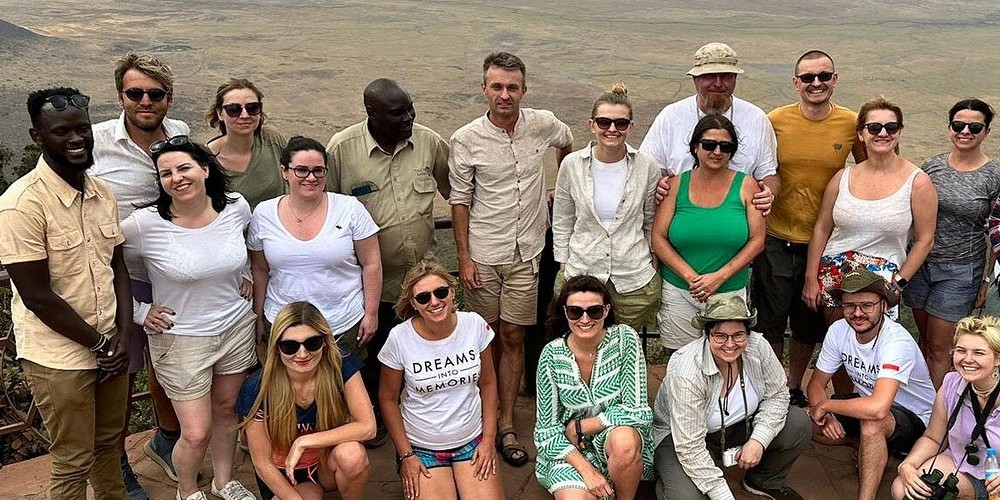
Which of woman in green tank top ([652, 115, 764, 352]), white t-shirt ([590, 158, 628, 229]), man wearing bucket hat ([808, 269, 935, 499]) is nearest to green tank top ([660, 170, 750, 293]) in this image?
woman in green tank top ([652, 115, 764, 352])

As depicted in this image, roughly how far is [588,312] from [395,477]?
4.36ft

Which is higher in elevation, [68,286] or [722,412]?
[68,286]

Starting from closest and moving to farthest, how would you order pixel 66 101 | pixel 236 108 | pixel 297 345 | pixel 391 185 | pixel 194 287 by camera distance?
pixel 66 101, pixel 297 345, pixel 194 287, pixel 236 108, pixel 391 185

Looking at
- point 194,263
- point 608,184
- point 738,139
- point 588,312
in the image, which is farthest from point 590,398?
point 194,263

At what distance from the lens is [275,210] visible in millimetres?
3729

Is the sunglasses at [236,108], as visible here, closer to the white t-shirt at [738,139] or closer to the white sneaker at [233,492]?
the white sneaker at [233,492]

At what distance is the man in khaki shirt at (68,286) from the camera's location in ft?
9.95

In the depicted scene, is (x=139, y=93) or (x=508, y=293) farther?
(x=508, y=293)

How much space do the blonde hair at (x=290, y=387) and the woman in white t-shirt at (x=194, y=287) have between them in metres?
0.28

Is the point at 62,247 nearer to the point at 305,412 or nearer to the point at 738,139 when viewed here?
the point at 305,412

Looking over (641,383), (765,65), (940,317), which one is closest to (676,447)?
(641,383)

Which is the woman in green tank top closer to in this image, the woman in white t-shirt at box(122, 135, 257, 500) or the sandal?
the sandal

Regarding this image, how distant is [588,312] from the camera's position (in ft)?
12.0

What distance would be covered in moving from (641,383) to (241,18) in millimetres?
26107
